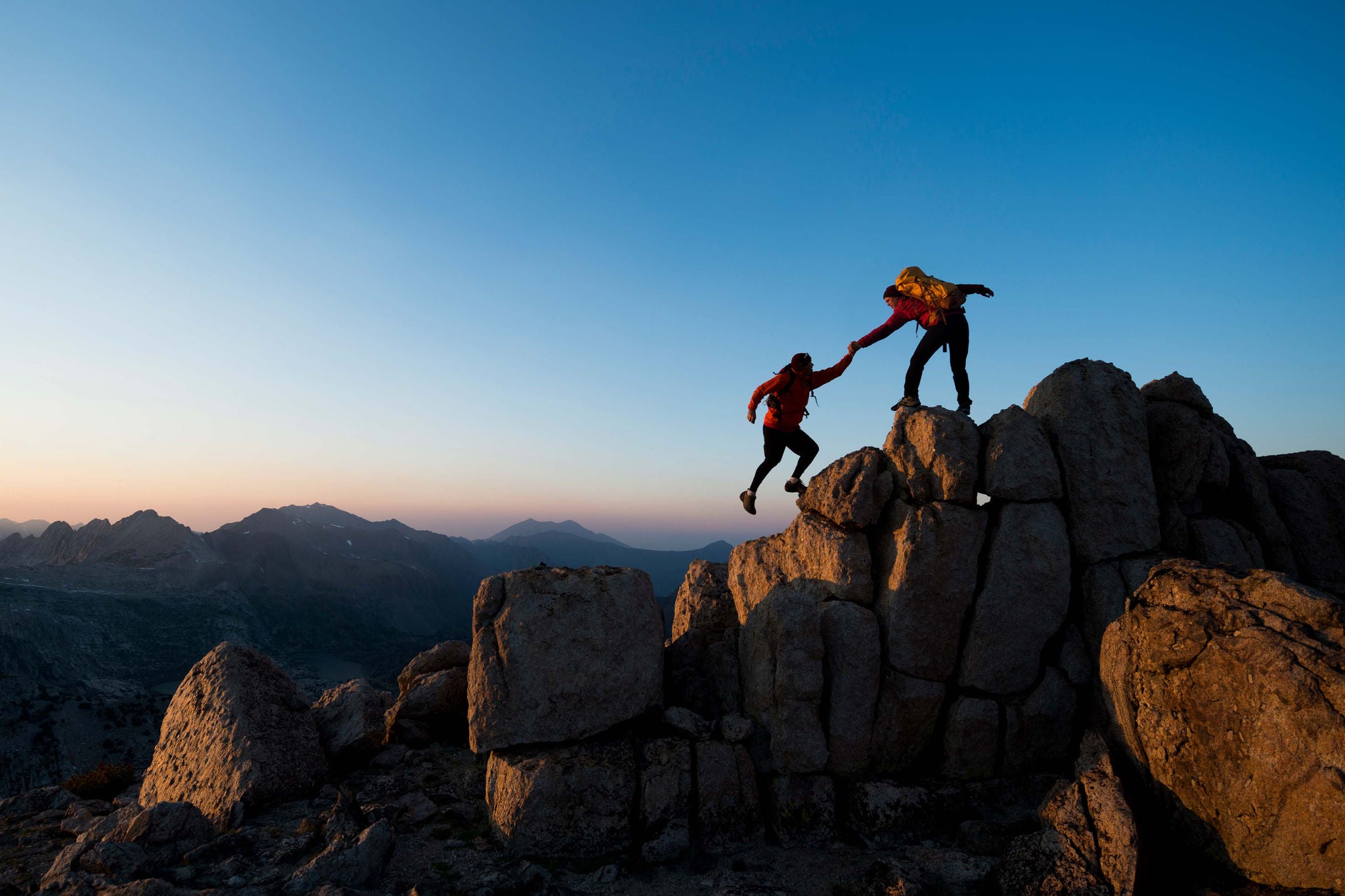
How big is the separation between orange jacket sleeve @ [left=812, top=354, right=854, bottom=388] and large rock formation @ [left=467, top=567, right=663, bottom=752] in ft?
24.6

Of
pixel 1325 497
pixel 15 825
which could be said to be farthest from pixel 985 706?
pixel 15 825

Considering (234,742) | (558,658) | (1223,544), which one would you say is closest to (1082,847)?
(1223,544)

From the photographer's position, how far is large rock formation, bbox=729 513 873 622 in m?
14.6

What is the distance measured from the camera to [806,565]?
1568cm

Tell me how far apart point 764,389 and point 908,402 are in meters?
3.85

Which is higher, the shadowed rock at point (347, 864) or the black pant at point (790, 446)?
the black pant at point (790, 446)

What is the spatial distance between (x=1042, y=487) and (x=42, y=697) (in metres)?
98.7

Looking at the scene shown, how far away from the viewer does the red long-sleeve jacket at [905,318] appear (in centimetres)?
1573

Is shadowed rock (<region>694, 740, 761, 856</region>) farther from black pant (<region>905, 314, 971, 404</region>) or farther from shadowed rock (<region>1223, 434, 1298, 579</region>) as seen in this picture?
shadowed rock (<region>1223, 434, 1298, 579</region>)

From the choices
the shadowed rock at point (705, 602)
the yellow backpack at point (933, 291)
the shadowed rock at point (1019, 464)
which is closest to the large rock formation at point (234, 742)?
the shadowed rock at point (705, 602)

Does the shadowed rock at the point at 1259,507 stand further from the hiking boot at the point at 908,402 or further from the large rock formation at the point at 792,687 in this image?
the large rock formation at the point at 792,687

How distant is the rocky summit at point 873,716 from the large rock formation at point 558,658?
7 cm

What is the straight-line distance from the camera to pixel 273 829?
13109mm

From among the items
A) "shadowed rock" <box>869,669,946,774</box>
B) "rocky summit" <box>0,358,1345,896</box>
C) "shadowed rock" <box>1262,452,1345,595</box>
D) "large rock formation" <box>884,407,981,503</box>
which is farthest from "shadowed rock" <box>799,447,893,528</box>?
"shadowed rock" <box>1262,452,1345,595</box>
